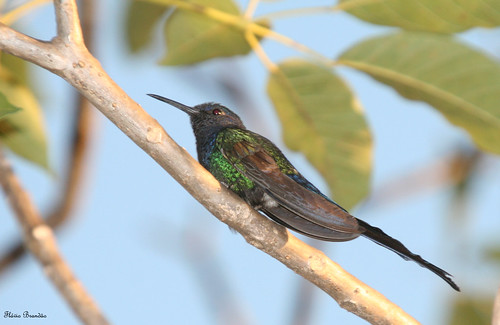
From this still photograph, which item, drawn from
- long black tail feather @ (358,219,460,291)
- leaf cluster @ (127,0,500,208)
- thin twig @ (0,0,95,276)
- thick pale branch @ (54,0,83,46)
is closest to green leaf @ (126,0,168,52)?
thin twig @ (0,0,95,276)

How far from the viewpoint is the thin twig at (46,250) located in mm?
2111

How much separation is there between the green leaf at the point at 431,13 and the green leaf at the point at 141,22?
1280 millimetres

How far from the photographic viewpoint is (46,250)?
223cm

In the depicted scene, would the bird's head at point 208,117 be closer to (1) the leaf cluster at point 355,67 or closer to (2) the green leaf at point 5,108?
(1) the leaf cluster at point 355,67

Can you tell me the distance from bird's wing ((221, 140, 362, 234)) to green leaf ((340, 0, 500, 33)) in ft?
1.78

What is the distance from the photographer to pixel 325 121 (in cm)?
234

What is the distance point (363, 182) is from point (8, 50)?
134 cm

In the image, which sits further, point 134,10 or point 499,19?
point 134,10

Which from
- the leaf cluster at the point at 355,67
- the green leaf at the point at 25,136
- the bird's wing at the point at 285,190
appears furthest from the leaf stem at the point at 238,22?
the green leaf at the point at 25,136

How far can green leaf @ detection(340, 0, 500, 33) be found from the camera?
5.95 feet

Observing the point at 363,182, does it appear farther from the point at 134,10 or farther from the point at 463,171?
the point at 463,171

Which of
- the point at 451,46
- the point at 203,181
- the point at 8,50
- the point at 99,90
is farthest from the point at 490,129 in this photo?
the point at 8,50

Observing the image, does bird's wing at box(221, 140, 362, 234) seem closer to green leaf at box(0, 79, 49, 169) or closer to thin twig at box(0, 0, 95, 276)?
green leaf at box(0, 79, 49, 169)

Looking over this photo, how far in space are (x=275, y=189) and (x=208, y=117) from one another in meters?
0.82
